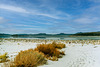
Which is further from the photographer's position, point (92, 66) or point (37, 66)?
point (92, 66)

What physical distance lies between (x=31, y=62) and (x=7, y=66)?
107 cm

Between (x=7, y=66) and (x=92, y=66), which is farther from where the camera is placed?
(x=92, y=66)

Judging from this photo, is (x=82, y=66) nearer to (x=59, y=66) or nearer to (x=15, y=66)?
(x=59, y=66)

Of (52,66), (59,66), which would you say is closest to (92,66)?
(59,66)

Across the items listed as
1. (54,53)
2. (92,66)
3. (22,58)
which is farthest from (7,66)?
(92,66)

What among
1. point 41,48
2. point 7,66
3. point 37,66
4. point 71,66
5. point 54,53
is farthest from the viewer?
point 41,48

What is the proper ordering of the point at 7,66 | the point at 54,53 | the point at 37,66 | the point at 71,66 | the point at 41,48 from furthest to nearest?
the point at 41,48 → the point at 54,53 → the point at 71,66 → the point at 37,66 → the point at 7,66

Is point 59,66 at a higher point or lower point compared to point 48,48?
lower

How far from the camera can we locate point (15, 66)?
4785 mm

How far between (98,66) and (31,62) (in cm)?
368

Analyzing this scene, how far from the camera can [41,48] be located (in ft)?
27.1

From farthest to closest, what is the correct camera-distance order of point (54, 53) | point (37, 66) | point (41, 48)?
point (41, 48), point (54, 53), point (37, 66)

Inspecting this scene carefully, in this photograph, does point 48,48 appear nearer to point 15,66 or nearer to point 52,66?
point 52,66

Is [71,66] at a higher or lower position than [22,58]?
lower
